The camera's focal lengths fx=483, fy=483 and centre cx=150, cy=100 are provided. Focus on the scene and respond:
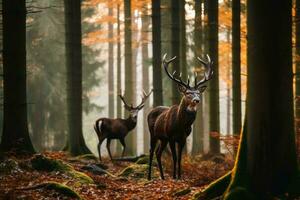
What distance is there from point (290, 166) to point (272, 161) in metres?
0.28

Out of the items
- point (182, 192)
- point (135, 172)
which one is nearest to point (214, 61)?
point (135, 172)

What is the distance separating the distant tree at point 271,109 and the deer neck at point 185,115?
3.72 metres

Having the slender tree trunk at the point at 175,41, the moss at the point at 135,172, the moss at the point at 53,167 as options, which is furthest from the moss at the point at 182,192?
the slender tree trunk at the point at 175,41

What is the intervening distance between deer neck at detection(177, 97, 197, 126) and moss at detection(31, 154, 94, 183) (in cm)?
246

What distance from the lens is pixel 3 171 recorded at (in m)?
9.51

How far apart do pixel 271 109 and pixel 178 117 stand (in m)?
4.56

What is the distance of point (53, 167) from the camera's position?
34.8ft

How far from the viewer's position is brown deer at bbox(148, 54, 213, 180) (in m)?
10.4

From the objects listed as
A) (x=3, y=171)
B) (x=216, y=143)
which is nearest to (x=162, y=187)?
(x=3, y=171)

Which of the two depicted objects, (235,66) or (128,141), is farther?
(128,141)

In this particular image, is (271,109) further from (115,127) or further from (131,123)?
(131,123)

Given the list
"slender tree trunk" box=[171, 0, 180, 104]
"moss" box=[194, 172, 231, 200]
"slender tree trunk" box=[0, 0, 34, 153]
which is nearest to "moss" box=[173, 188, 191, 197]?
"moss" box=[194, 172, 231, 200]

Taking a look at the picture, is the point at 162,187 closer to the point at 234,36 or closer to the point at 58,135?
the point at 234,36

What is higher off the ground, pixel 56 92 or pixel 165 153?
pixel 56 92
